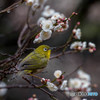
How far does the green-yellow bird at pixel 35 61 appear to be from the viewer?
180 cm

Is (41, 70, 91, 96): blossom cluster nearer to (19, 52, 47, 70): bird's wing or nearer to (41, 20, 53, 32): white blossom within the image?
(19, 52, 47, 70): bird's wing

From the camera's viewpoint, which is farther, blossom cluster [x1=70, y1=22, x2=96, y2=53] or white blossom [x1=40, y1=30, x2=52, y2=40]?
blossom cluster [x1=70, y1=22, x2=96, y2=53]

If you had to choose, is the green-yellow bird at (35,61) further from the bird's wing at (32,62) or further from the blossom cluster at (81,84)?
the blossom cluster at (81,84)

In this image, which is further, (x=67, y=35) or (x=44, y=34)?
(x=67, y=35)

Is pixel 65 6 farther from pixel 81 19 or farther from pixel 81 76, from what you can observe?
pixel 81 76

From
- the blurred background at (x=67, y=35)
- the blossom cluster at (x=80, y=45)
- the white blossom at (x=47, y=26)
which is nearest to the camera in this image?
the white blossom at (x=47, y=26)

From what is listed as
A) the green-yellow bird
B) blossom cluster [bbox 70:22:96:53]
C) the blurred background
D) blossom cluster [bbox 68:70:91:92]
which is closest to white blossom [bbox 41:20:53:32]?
blossom cluster [bbox 70:22:96:53]

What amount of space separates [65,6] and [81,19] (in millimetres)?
1185

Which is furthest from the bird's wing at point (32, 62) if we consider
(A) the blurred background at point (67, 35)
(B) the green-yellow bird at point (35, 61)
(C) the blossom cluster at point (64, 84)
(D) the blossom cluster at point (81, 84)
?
(A) the blurred background at point (67, 35)

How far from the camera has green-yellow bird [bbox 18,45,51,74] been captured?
70.8 inches

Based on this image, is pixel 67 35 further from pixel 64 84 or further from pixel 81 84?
pixel 64 84

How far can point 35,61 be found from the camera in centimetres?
194

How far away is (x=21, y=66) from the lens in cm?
178

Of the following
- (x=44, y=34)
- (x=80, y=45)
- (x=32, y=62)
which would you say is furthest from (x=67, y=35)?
(x=44, y=34)
